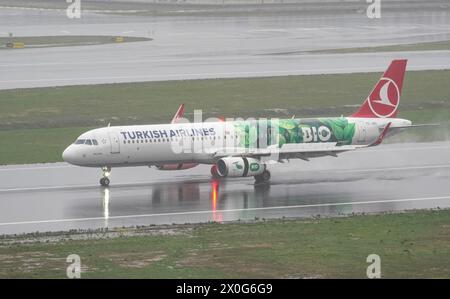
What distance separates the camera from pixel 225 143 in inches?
2768

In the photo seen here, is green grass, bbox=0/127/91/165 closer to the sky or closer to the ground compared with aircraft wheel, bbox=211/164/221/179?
closer to the sky

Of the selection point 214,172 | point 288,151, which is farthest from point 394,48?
point 214,172

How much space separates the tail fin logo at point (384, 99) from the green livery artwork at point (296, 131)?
294 cm

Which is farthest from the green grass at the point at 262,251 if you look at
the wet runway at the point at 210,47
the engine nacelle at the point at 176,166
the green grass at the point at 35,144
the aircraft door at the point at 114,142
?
the wet runway at the point at 210,47

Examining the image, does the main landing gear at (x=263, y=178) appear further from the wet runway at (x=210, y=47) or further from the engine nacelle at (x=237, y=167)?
the wet runway at (x=210, y=47)

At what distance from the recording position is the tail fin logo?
7531 centimetres

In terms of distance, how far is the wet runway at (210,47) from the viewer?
114 metres

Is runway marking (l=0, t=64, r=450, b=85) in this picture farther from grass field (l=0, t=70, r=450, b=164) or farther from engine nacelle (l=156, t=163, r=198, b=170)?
engine nacelle (l=156, t=163, r=198, b=170)

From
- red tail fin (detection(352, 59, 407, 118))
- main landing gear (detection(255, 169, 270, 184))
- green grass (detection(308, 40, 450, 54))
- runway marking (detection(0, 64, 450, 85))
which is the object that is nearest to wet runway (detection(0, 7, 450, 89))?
runway marking (detection(0, 64, 450, 85))

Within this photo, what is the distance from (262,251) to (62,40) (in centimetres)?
9469

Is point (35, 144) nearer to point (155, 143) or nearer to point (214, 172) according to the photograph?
point (155, 143)

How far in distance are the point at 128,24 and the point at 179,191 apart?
96595mm

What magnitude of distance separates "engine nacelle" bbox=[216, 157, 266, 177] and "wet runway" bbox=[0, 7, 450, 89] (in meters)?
42.4
